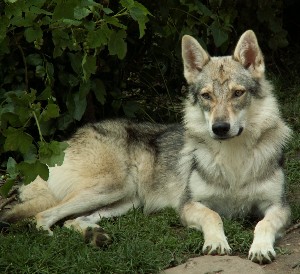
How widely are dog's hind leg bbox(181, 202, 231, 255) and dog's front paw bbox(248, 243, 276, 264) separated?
0.65 ft

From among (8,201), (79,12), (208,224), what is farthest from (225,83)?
(8,201)

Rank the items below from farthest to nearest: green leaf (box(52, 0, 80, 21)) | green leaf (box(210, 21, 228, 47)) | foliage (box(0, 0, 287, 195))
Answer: green leaf (box(210, 21, 228, 47))
foliage (box(0, 0, 287, 195))
green leaf (box(52, 0, 80, 21))

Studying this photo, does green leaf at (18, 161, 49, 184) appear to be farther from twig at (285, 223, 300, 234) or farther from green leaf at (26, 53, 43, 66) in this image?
green leaf at (26, 53, 43, 66)

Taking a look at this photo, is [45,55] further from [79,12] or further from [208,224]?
[79,12]

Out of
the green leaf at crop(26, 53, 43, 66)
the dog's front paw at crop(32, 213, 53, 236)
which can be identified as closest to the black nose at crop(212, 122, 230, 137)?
the dog's front paw at crop(32, 213, 53, 236)

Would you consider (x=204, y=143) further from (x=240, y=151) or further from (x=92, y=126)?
(x=92, y=126)

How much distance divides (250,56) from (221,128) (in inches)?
34.0

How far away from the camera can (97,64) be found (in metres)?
7.49

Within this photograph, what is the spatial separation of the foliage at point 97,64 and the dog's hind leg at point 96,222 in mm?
738

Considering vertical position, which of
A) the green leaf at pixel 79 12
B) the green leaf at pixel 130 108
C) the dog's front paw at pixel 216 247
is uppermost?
the green leaf at pixel 79 12

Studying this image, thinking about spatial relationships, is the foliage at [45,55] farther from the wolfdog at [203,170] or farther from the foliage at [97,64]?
the wolfdog at [203,170]

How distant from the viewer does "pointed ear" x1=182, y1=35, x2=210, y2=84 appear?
20.4 feet

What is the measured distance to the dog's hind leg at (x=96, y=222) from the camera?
548 centimetres

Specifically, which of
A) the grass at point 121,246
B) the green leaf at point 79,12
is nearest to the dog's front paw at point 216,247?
the grass at point 121,246
